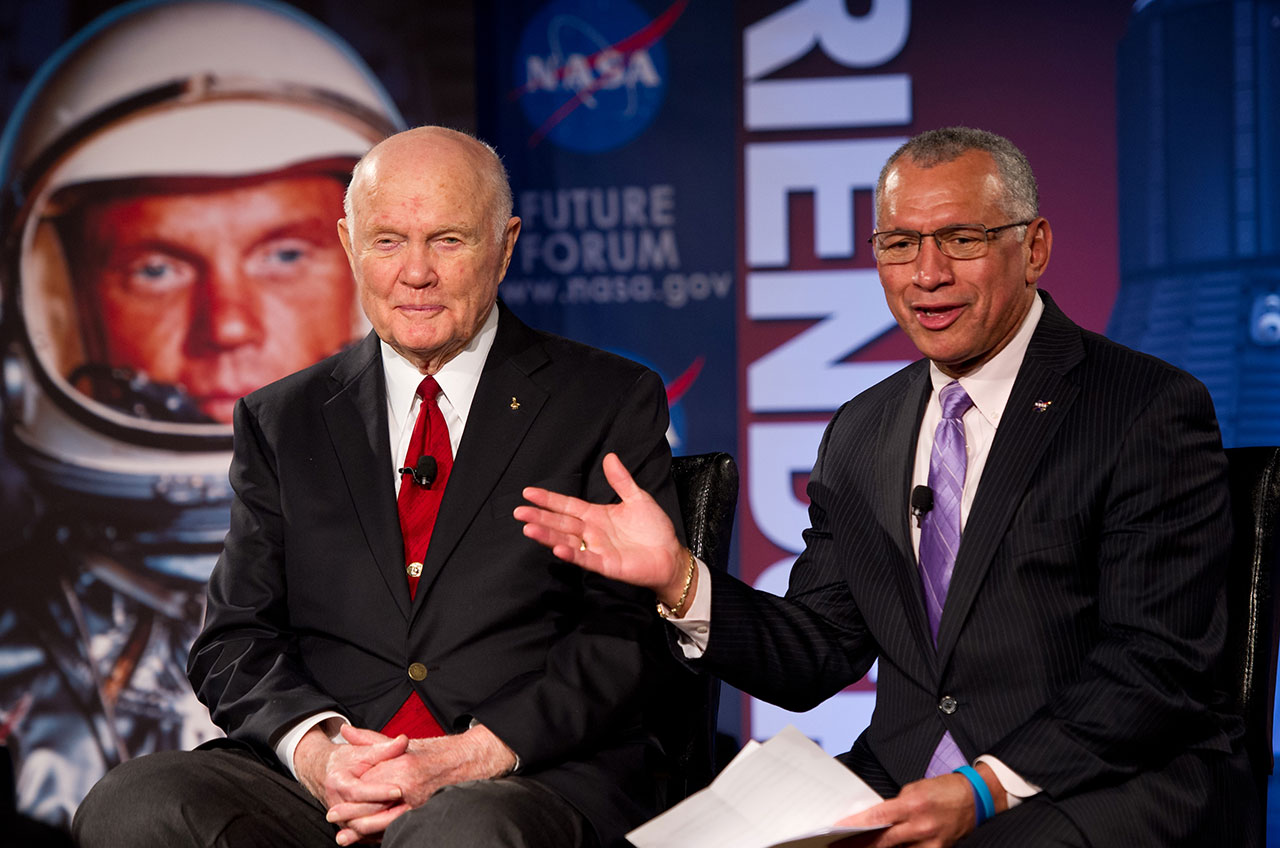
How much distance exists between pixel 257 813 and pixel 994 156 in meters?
1.71

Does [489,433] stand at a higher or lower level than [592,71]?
lower

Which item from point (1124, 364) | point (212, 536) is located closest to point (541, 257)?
point (212, 536)

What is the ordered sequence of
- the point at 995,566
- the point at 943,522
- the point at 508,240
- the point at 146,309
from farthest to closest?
1. the point at 146,309
2. the point at 508,240
3. the point at 943,522
4. the point at 995,566

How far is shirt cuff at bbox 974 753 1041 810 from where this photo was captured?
6.41ft

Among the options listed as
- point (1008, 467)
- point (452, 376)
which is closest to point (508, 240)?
point (452, 376)

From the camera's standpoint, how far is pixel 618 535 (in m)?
2.10

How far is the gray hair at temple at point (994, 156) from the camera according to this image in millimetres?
2275

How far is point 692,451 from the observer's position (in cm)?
452

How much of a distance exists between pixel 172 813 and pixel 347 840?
0.28 metres

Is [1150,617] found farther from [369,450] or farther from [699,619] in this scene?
[369,450]

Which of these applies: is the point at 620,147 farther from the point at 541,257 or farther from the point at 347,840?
the point at 347,840

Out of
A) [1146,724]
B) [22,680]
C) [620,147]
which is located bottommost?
[22,680]

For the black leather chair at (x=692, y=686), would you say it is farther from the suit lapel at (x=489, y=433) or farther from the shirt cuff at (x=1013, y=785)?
the shirt cuff at (x=1013, y=785)

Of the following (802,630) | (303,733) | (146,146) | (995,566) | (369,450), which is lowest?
(303,733)
